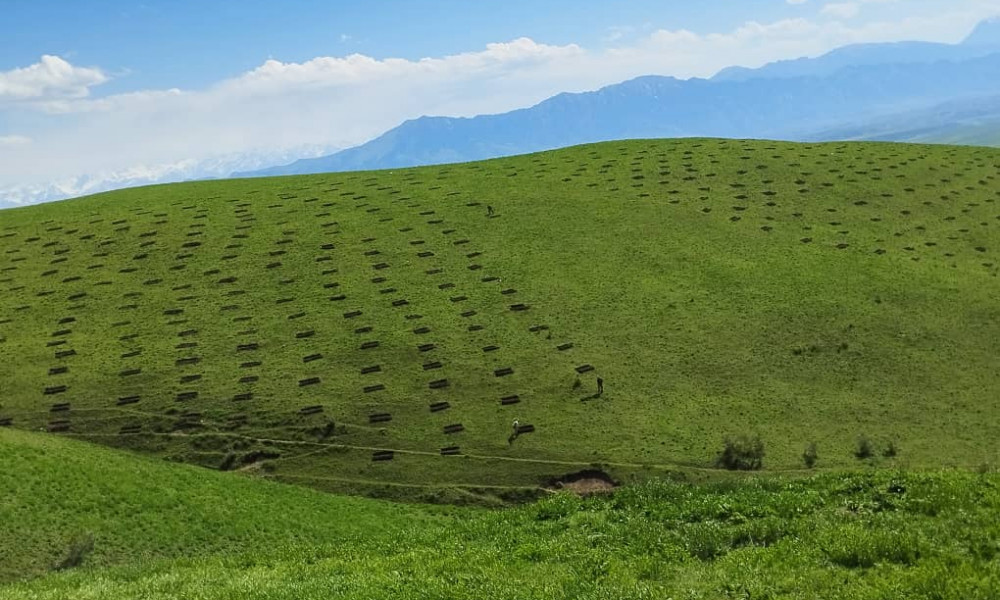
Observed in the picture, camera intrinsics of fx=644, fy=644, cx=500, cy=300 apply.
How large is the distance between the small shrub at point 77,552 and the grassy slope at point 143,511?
362 mm

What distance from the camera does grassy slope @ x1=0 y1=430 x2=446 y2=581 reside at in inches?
1429

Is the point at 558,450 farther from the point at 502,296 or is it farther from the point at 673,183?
the point at 673,183

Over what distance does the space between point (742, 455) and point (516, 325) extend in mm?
28820

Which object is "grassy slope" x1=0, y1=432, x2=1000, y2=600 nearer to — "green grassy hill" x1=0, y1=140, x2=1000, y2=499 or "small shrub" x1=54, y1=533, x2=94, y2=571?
"small shrub" x1=54, y1=533, x2=94, y2=571

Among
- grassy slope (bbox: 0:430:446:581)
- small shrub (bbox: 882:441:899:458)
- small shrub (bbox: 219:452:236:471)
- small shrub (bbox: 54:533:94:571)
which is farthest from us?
small shrub (bbox: 219:452:236:471)

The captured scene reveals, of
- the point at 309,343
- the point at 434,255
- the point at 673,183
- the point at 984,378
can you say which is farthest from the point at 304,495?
the point at 673,183

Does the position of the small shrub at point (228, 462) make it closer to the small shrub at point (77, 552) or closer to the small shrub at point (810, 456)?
the small shrub at point (77, 552)

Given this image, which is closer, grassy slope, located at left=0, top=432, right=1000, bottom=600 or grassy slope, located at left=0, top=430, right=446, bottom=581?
grassy slope, located at left=0, top=432, right=1000, bottom=600

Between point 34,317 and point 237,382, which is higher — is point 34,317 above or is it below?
above

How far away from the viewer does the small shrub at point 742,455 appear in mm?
47500

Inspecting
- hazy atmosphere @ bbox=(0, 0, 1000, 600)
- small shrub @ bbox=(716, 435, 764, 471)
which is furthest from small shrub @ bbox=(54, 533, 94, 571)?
small shrub @ bbox=(716, 435, 764, 471)

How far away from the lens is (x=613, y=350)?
65.1 meters

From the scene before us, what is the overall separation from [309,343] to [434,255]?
26.1 m

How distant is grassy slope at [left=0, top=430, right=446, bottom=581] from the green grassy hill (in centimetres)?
431
